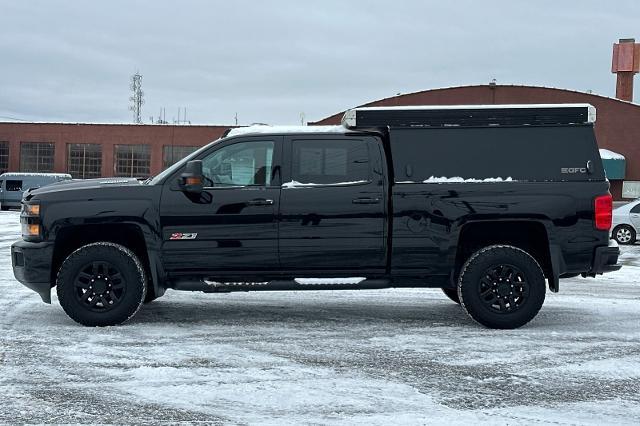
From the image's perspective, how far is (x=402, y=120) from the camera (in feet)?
22.2

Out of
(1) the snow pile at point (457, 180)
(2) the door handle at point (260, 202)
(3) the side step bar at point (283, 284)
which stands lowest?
(3) the side step bar at point (283, 284)

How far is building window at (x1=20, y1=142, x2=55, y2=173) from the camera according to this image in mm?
54938

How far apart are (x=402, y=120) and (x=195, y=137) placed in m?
Answer: 47.8

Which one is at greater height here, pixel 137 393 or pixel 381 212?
pixel 381 212

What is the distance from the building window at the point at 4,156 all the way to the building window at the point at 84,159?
542 cm

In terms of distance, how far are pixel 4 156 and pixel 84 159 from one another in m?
7.07

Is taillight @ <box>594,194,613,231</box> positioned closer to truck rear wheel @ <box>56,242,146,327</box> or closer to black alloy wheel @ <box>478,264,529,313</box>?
black alloy wheel @ <box>478,264,529,313</box>

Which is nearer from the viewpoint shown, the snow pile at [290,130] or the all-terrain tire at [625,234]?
the snow pile at [290,130]

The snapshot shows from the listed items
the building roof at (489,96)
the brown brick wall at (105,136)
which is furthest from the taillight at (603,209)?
the brown brick wall at (105,136)

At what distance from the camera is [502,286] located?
6.75 meters

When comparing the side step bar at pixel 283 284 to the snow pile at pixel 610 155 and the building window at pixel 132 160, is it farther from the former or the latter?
the building window at pixel 132 160

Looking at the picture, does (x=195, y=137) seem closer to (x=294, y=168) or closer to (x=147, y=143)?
(x=147, y=143)

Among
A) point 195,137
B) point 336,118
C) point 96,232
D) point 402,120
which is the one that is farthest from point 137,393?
point 195,137

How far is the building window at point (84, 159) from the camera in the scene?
54375 mm
